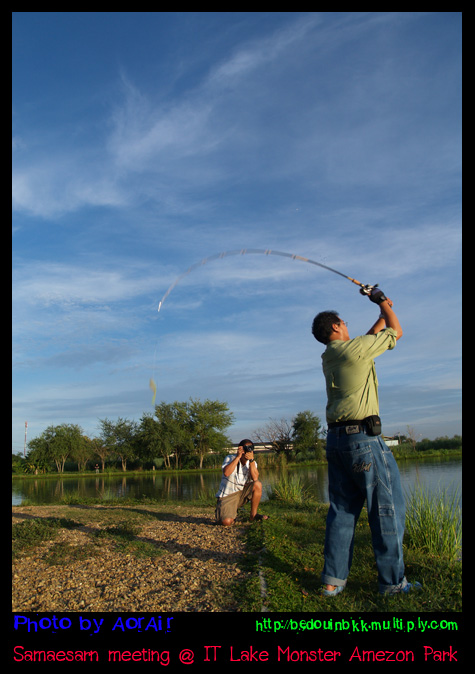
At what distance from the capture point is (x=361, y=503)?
3.65 m

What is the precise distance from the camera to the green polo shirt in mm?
3529

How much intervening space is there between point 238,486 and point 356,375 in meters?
4.21

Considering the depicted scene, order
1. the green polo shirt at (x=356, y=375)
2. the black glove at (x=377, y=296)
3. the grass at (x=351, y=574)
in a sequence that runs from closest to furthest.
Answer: the grass at (x=351, y=574) → the green polo shirt at (x=356, y=375) → the black glove at (x=377, y=296)

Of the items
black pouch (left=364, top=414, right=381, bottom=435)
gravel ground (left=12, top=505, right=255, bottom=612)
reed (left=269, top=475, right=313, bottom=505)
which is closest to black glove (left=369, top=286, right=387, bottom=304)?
black pouch (left=364, top=414, right=381, bottom=435)

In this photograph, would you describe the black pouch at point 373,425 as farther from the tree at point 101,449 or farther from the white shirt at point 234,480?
the tree at point 101,449

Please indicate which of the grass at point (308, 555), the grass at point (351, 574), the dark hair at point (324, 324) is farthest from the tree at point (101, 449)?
the dark hair at point (324, 324)

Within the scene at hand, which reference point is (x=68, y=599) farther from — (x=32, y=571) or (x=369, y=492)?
(x=369, y=492)

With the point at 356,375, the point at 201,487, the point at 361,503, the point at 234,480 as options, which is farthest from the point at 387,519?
the point at 201,487

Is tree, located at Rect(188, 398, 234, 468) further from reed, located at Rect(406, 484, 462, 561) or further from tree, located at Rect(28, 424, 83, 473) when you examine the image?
reed, located at Rect(406, 484, 462, 561)

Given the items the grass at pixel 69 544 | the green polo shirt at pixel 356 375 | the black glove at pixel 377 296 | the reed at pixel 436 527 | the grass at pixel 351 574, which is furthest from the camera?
the reed at pixel 436 527

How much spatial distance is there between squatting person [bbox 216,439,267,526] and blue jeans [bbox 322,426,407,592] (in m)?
3.40

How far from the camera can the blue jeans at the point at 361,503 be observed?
3291 mm
